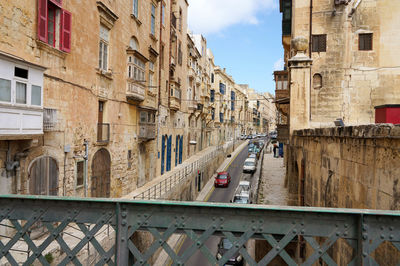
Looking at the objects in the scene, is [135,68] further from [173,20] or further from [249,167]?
[249,167]

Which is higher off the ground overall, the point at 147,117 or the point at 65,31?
the point at 65,31

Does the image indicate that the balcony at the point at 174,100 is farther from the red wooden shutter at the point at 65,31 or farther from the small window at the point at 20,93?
the small window at the point at 20,93

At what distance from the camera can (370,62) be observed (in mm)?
16000

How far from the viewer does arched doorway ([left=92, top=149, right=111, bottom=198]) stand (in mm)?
14037

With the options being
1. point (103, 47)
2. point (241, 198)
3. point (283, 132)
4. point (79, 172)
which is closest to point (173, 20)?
point (103, 47)

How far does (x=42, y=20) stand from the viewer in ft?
32.9

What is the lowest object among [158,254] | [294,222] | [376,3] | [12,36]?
[158,254]

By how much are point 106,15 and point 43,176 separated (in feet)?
30.0

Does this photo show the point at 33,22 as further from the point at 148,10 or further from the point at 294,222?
the point at 148,10

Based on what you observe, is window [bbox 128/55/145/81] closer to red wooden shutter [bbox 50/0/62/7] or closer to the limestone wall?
red wooden shutter [bbox 50/0/62/7]

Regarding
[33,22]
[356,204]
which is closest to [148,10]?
[33,22]

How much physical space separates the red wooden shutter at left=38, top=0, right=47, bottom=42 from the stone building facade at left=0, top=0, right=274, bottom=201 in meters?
0.03

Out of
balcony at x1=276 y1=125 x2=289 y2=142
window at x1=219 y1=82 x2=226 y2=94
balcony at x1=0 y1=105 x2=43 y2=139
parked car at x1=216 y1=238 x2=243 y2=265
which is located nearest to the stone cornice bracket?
balcony at x1=0 y1=105 x2=43 y2=139

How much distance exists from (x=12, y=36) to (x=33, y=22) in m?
1.20
